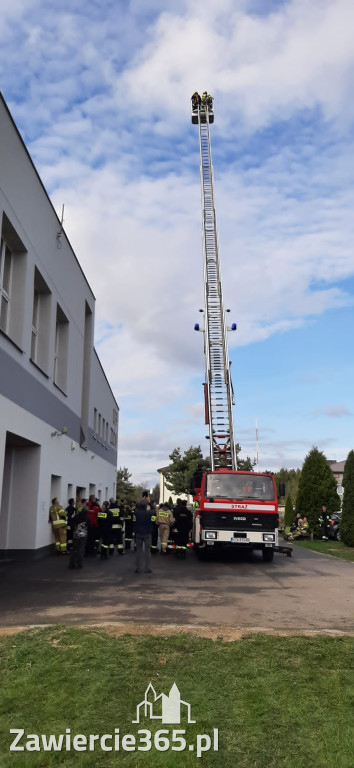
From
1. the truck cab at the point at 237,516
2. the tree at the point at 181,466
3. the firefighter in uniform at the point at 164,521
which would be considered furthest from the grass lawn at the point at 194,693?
the tree at the point at 181,466

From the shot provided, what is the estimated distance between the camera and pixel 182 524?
1464cm

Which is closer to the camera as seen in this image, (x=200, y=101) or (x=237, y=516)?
(x=237, y=516)

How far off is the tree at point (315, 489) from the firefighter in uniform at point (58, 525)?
44.8 ft

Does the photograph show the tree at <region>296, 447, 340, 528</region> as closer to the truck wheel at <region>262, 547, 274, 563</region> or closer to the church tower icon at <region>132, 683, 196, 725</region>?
the truck wheel at <region>262, 547, 274, 563</region>

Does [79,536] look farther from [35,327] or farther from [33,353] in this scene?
[35,327]

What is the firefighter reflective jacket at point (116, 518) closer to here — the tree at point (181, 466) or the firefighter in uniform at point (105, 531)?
the firefighter in uniform at point (105, 531)

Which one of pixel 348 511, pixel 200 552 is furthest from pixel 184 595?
pixel 348 511

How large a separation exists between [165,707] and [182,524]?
10.5 meters

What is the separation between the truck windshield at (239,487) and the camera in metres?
13.8

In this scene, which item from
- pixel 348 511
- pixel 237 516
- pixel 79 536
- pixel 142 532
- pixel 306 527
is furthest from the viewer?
pixel 306 527

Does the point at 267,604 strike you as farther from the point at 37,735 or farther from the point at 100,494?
the point at 100,494

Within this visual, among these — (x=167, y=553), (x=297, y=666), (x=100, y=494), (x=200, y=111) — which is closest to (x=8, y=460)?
(x=167, y=553)

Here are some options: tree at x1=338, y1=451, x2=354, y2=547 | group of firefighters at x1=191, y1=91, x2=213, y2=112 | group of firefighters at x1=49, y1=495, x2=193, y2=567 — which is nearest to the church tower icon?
group of firefighters at x1=49, y1=495, x2=193, y2=567

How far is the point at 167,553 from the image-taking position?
16.0m
